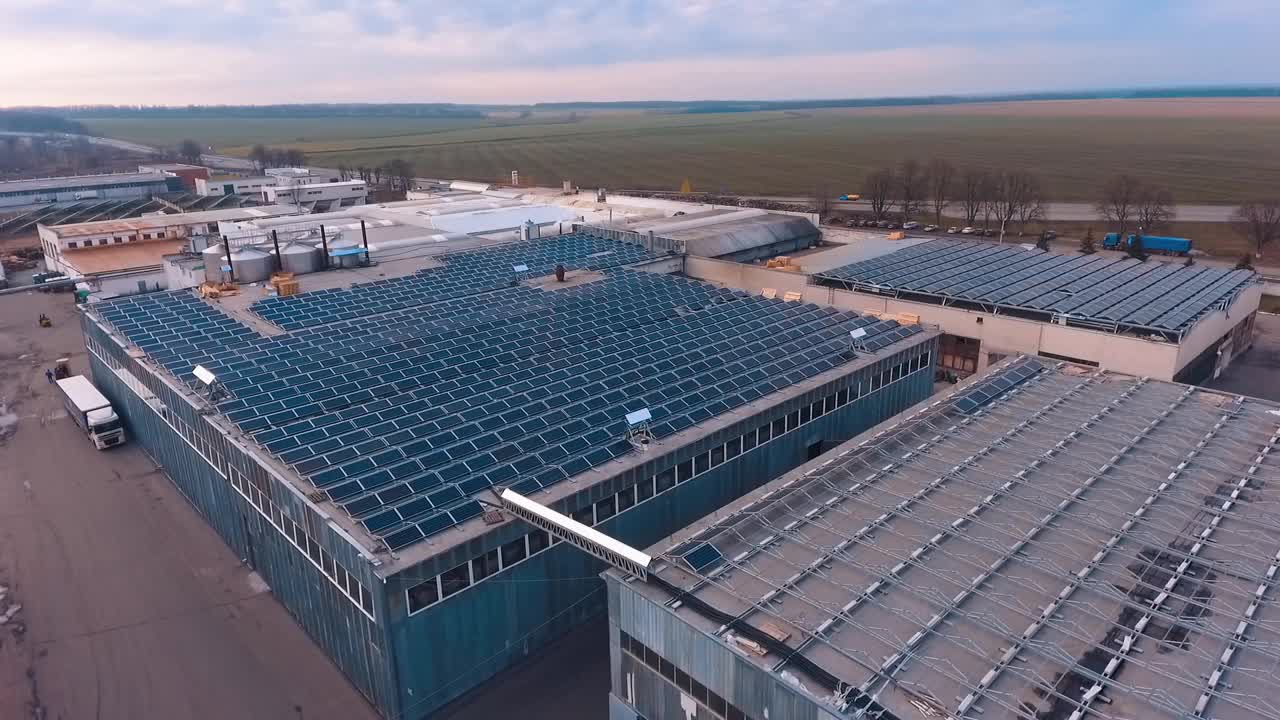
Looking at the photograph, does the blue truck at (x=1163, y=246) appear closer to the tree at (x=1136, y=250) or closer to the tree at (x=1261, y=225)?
the tree at (x=1136, y=250)

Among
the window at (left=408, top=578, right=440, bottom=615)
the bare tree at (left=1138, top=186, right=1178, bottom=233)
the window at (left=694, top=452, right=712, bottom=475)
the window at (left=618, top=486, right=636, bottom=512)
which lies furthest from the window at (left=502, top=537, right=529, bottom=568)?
the bare tree at (left=1138, top=186, right=1178, bottom=233)

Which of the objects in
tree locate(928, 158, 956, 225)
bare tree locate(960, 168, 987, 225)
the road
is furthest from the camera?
tree locate(928, 158, 956, 225)

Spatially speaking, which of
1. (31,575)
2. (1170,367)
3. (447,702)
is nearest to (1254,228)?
(1170,367)

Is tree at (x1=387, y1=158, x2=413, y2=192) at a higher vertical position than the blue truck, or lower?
higher

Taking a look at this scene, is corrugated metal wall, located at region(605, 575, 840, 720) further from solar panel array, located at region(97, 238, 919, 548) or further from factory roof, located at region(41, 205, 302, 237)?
factory roof, located at region(41, 205, 302, 237)

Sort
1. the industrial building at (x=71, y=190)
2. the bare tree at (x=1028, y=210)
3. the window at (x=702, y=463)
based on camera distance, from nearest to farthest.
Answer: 1. the window at (x=702, y=463)
2. the bare tree at (x=1028, y=210)
3. the industrial building at (x=71, y=190)

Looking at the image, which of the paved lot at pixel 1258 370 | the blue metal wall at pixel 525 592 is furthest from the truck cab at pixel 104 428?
the paved lot at pixel 1258 370
